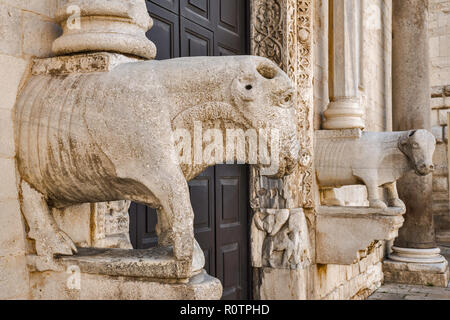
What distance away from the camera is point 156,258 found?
1.33m

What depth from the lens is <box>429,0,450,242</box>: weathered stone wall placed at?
30.1 feet

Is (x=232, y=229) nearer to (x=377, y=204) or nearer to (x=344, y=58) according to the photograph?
(x=377, y=204)

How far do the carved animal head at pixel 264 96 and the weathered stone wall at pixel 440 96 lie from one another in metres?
8.70

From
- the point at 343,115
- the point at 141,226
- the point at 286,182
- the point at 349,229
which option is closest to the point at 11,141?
the point at 141,226

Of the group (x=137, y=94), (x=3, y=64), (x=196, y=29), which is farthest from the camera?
(x=196, y=29)

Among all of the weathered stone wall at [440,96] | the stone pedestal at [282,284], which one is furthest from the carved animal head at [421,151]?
the weathered stone wall at [440,96]

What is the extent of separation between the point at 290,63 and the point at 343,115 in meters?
0.75

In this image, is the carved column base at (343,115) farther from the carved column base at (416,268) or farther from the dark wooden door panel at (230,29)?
the carved column base at (416,268)

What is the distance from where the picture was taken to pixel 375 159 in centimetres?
370

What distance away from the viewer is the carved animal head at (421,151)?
11.3 ft
